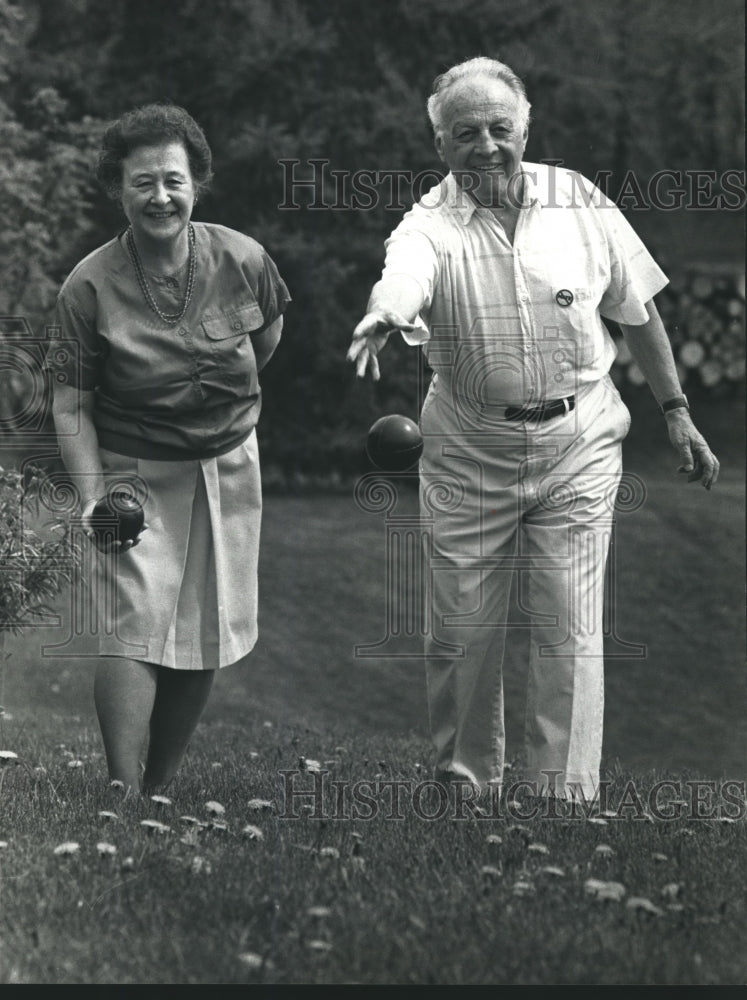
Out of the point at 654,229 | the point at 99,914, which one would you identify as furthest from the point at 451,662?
the point at 654,229

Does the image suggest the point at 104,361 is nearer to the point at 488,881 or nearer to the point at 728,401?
the point at 488,881

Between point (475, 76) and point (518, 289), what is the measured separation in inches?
Result: 26.0

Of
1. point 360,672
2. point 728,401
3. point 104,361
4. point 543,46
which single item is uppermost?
point 543,46

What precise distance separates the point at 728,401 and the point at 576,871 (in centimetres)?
1546

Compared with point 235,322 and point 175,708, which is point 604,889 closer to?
point 175,708

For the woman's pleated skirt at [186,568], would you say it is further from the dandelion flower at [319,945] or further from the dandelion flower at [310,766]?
the dandelion flower at [319,945]

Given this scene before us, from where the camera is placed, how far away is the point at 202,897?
3.64m

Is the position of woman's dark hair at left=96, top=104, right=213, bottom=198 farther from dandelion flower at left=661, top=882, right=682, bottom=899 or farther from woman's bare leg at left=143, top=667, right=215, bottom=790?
dandelion flower at left=661, top=882, right=682, bottom=899

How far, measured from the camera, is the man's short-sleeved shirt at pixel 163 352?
15.9 ft

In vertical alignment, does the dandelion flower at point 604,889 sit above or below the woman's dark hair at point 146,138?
below

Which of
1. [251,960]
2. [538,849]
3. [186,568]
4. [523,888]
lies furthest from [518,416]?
[251,960]

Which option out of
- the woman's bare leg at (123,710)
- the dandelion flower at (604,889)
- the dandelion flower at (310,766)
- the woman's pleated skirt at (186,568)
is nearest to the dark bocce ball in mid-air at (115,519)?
the woman's pleated skirt at (186,568)

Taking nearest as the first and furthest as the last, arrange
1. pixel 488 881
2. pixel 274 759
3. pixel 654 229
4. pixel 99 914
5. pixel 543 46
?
pixel 99 914
pixel 488 881
pixel 274 759
pixel 543 46
pixel 654 229

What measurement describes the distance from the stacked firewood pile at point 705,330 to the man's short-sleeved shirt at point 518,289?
13867mm
